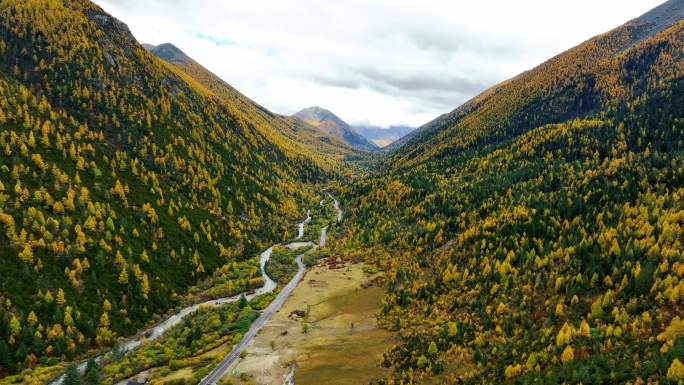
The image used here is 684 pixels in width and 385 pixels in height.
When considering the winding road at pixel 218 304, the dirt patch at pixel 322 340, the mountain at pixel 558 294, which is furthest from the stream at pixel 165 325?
the mountain at pixel 558 294

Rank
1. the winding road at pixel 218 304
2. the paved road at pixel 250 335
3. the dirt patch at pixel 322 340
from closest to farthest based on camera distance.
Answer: the dirt patch at pixel 322 340, the paved road at pixel 250 335, the winding road at pixel 218 304

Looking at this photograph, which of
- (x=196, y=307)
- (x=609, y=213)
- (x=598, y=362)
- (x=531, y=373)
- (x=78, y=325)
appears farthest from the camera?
(x=196, y=307)

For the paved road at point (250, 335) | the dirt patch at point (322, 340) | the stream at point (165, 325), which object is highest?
the stream at point (165, 325)

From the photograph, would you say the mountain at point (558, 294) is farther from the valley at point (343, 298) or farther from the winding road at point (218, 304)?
the winding road at point (218, 304)

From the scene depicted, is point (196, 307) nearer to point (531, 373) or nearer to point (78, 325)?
point (78, 325)

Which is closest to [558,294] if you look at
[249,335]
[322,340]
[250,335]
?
[322,340]

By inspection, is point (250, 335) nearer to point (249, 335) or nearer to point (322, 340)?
point (249, 335)

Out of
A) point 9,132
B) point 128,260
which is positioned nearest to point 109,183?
point 9,132

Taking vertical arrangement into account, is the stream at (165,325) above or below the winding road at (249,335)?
above

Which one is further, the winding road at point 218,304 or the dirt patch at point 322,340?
the winding road at point 218,304
